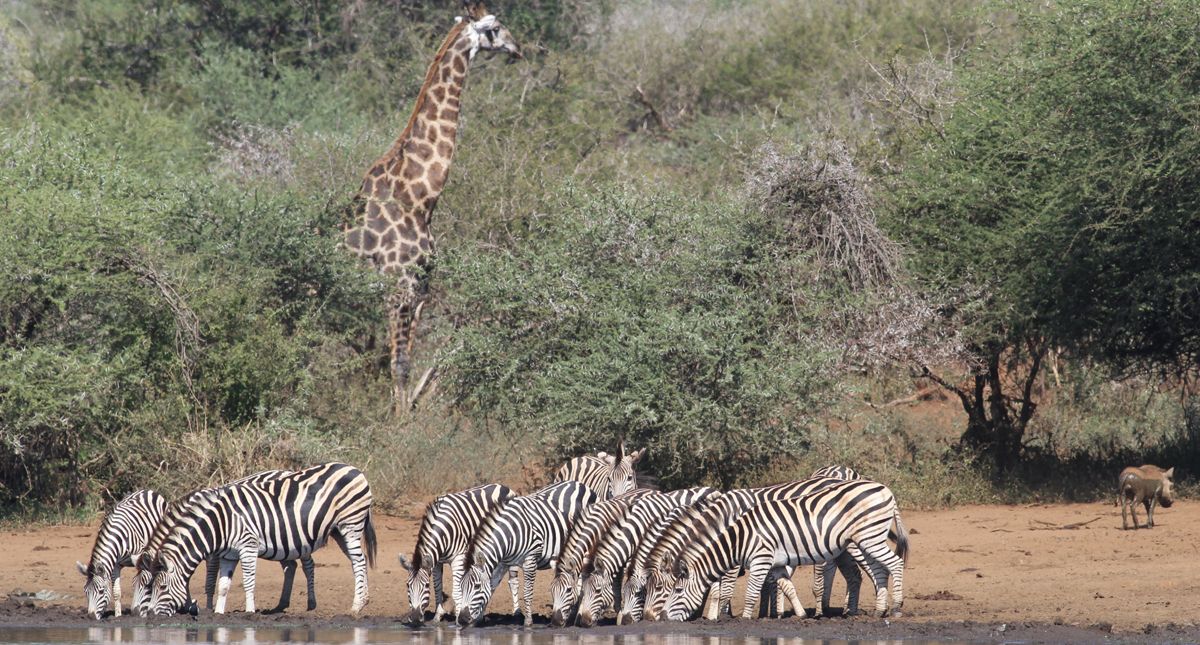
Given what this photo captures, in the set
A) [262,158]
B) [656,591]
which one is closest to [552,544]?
[656,591]

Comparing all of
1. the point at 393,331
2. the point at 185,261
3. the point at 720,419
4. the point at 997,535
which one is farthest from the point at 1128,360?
the point at 185,261

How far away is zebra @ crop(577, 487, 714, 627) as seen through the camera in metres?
11.8

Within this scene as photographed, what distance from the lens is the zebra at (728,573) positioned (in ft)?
38.5

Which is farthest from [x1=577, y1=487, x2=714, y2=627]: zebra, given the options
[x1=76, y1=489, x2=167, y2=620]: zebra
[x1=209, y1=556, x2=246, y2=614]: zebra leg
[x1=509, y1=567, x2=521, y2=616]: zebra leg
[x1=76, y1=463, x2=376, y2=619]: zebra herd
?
[x1=76, y1=489, x2=167, y2=620]: zebra

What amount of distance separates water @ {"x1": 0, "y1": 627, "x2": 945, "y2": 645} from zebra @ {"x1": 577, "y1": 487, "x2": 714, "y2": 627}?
0.27 metres

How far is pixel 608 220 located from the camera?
16875 millimetres

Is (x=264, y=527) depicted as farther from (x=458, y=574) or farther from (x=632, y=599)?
(x=632, y=599)

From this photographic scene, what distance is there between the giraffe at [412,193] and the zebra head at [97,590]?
18.3 feet

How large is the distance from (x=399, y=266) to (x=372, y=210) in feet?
2.59

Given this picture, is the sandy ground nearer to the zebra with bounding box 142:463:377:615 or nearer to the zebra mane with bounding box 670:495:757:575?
the zebra with bounding box 142:463:377:615

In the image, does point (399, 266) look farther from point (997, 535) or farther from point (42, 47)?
point (42, 47)

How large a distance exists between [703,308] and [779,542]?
501 centimetres

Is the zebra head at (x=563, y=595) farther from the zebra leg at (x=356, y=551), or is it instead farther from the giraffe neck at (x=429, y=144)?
the giraffe neck at (x=429, y=144)

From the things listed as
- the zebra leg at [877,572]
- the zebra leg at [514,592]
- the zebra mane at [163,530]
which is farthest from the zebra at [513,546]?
the zebra leg at [877,572]
